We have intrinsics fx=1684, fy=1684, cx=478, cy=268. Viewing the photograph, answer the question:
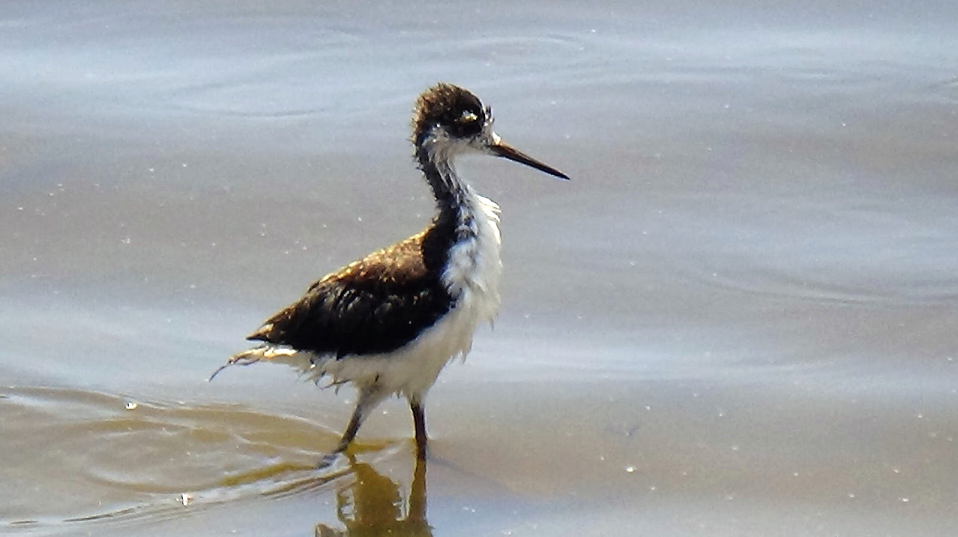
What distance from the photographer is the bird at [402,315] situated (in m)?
6.36

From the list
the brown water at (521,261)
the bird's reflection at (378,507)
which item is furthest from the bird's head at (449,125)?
the bird's reflection at (378,507)

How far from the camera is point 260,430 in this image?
266 inches

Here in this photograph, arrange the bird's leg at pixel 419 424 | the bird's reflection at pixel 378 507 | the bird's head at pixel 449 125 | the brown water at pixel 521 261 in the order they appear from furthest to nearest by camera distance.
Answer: the bird's head at pixel 449 125 → the bird's leg at pixel 419 424 → the brown water at pixel 521 261 → the bird's reflection at pixel 378 507

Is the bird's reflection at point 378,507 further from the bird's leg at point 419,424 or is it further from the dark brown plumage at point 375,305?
the dark brown plumage at point 375,305

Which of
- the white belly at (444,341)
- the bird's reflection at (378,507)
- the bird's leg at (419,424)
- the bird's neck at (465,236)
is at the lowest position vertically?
the bird's reflection at (378,507)

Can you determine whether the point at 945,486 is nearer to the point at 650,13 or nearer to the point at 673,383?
the point at 673,383

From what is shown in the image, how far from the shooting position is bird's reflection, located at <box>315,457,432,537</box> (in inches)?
239

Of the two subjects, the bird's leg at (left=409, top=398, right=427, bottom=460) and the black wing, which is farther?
the bird's leg at (left=409, top=398, right=427, bottom=460)

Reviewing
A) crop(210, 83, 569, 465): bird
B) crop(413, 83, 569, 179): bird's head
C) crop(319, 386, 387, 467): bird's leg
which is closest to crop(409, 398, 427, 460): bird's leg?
crop(210, 83, 569, 465): bird

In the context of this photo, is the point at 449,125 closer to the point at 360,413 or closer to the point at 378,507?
the point at 360,413

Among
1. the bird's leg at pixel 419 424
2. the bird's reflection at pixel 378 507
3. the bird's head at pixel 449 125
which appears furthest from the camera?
the bird's head at pixel 449 125

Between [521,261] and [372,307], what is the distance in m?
1.66

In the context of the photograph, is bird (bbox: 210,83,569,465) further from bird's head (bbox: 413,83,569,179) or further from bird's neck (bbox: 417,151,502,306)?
bird's head (bbox: 413,83,569,179)

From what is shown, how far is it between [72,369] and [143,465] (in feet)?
2.61
